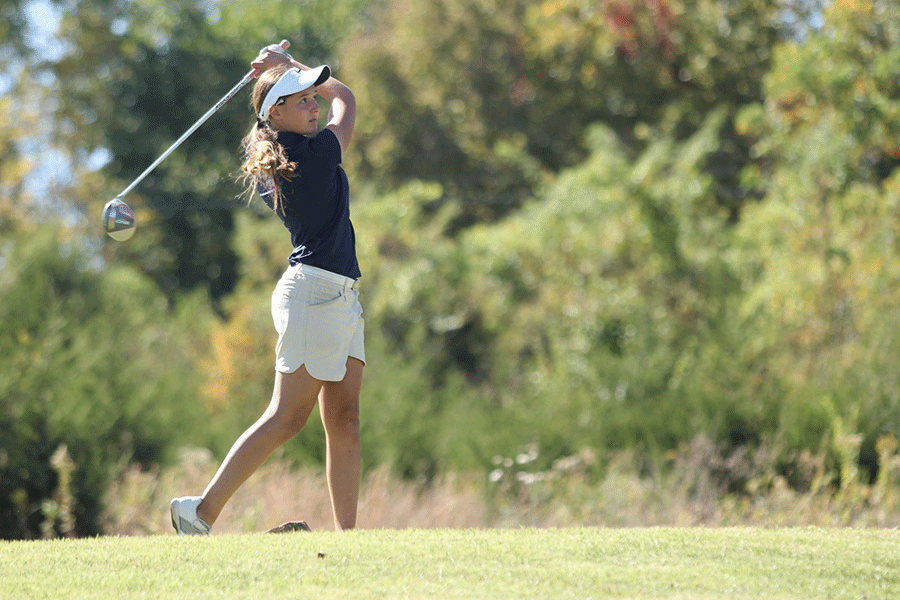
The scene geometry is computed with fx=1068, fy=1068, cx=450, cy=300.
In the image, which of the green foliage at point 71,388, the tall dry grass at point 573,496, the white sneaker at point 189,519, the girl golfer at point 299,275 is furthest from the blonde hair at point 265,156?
the green foliage at point 71,388

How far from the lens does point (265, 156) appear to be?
428cm

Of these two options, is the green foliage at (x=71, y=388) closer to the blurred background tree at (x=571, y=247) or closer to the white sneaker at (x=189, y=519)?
the blurred background tree at (x=571, y=247)

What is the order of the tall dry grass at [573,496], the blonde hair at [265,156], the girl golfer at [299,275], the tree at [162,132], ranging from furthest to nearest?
the tree at [162,132], the tall dry grass at [573,496], the girl golfer at [299,275], the blonde hair at [265,156]

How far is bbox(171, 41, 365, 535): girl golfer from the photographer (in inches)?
173

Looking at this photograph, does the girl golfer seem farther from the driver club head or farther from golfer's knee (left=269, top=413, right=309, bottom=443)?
the driver club head

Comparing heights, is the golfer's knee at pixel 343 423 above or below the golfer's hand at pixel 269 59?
below

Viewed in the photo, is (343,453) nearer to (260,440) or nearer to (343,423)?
(343,423)

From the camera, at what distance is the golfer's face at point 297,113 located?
4.45m

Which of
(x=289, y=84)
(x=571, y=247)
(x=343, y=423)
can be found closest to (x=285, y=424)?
(x=343, y=423)

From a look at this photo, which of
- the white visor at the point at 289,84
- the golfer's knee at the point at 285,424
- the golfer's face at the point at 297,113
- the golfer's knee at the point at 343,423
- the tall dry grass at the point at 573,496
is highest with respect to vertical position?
the white visor at the point at 289,84

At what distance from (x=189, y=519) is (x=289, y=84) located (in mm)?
1853

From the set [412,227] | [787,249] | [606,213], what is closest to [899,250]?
[787,249]

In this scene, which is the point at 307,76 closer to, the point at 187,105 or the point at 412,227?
the point at 412,227

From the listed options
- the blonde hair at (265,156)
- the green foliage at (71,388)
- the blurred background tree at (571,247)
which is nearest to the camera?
the blonde hair at (265,156)
